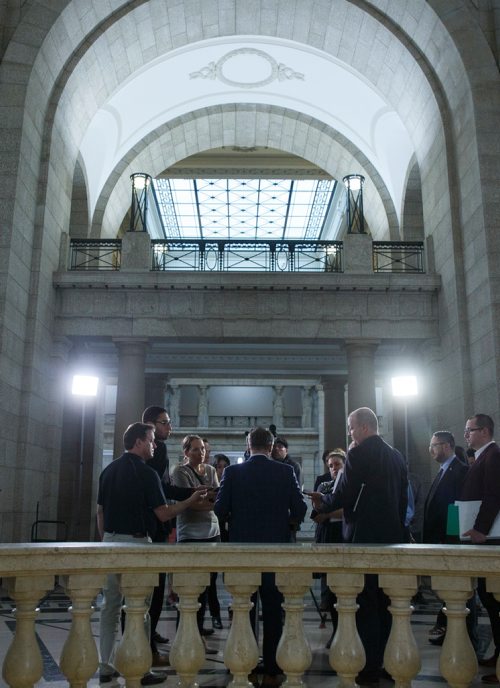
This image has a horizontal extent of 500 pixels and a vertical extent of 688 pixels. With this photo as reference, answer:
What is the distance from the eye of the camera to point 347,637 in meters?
2.84

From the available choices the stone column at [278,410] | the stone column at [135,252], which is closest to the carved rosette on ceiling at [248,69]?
the stone column at [135,252]

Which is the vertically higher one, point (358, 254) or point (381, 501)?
point (358, 254)

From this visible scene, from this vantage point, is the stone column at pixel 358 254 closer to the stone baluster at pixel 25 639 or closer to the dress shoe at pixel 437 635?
the dress shoe at pixel 437 635

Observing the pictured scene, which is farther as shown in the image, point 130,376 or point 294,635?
point 130,376

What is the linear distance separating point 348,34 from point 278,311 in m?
6.15

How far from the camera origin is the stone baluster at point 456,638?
274 centimetres

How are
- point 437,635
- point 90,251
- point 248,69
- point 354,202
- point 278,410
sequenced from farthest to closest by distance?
point 278,410 < point 248,69 < point 90,251 < point 354,202 < point 437,635

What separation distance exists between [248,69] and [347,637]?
16.0 meters

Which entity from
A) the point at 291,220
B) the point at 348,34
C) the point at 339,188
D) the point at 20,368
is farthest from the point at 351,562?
the point at 291,220

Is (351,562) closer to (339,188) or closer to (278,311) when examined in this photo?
(278,311)

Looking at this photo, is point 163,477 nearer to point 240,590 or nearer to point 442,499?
point 442,499

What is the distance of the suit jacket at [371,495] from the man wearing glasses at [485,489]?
522mm

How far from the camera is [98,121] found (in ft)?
53.6

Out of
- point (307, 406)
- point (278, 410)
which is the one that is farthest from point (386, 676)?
point (278, 410)
